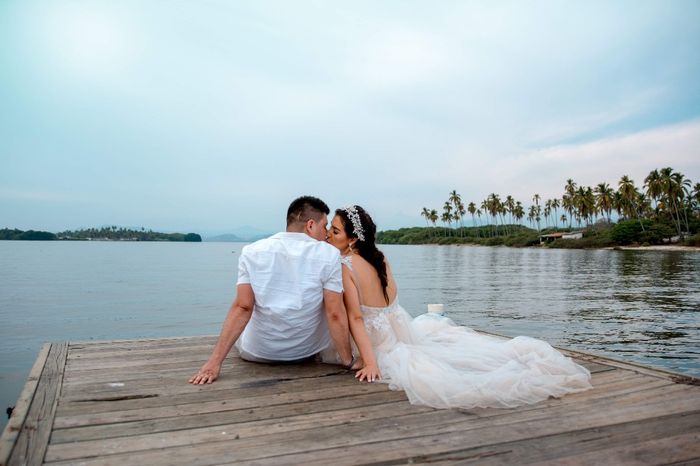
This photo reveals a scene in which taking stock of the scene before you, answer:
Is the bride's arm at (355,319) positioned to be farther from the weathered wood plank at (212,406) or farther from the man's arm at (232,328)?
the man's arm at (232,328)

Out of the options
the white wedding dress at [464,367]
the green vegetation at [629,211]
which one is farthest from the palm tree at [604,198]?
the white wedding dress at [464,367]

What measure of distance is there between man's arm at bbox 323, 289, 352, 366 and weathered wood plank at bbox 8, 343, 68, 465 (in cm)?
225

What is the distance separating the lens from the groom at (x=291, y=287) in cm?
439

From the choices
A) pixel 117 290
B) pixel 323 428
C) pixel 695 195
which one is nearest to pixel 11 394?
pixel 323 428

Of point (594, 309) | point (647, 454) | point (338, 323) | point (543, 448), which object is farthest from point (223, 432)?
point (594, 309)

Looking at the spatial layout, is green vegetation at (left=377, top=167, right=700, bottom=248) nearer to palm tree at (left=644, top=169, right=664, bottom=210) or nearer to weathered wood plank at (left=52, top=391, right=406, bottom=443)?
palm tree at (left=644, top=169, right=664, bottom=210)

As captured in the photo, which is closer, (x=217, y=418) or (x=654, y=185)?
(x=217, y=418)

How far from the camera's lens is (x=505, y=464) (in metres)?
2.73

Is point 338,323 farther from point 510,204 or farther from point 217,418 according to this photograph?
point 510,204

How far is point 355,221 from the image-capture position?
492 centimetres

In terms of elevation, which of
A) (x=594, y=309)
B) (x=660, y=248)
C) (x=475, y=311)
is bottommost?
(x=475, y=311)

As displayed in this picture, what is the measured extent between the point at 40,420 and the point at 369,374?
2.50 metres

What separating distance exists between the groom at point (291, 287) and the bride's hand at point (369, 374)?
34cm

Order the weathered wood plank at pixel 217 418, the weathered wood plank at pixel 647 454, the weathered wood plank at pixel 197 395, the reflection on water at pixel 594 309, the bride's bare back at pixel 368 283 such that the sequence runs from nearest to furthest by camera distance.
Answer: the weathered wood plank at pixel 647 454 → the weathered wood plank at pixel 217 418 → the weathered wood plank at pixel 197 395 → the bride's bare back at pixel 368 283 → the reflection on water at pixel 594 309
